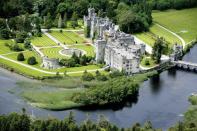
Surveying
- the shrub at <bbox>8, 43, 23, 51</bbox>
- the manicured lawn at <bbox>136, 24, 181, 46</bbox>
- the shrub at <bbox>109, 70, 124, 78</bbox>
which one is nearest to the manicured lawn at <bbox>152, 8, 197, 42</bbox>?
the manicured lawn at <bbox>136, 24, 181, 46</bbox>

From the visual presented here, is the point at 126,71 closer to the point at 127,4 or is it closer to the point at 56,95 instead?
the point at 56,95

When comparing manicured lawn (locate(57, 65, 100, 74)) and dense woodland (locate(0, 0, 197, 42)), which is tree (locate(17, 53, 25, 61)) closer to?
manicured lawn (locate(57, 65, 100, 74))

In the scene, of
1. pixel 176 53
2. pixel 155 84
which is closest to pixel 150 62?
pixel 176 53

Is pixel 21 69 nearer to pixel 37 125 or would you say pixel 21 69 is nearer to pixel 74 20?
pixel 37 125

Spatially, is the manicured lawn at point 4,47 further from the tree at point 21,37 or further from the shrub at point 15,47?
the tree at point 21,37

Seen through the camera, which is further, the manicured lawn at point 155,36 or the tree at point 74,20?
the tree at point 74,20

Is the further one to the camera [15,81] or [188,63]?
[188,63]

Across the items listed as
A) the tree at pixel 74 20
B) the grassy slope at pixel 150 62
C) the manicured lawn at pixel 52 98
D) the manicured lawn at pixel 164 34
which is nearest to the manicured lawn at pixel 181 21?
the manicured lawn at pixel 164 34

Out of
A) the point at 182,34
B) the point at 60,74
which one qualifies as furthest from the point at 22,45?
the point at 182,34
